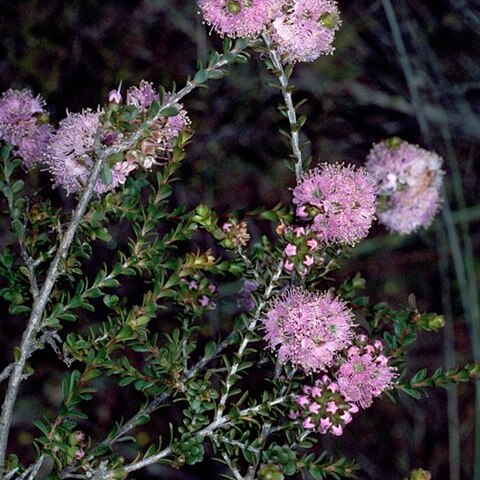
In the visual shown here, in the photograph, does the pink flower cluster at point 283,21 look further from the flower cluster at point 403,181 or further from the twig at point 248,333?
the flower cluster at point 403,181

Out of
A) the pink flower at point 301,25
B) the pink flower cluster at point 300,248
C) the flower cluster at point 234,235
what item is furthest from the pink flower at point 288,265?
the pink flower at point 301,25

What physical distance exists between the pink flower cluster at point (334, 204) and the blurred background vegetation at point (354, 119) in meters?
1.22

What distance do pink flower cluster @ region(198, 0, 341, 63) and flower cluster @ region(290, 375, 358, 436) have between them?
75 centimetres

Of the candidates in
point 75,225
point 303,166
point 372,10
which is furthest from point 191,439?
point 372,10

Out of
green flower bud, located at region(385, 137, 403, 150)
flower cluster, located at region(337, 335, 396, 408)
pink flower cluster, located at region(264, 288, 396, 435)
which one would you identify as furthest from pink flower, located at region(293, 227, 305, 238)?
green flower bud, located at region(385, 137, 403, 150)

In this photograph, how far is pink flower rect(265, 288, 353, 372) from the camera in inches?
60.0

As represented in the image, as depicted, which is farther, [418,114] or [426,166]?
[418,114]

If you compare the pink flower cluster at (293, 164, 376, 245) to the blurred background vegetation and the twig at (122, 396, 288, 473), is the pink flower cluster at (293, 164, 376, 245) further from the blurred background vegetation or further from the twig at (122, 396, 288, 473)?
the blurred background vegetation

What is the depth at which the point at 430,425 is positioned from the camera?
3145 mm

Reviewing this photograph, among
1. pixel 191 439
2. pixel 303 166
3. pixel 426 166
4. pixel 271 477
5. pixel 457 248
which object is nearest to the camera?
pixel 271 477

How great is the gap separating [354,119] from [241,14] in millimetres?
1697

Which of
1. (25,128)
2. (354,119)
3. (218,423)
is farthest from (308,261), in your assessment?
(354,119)

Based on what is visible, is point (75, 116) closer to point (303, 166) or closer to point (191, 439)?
point (303, 166)

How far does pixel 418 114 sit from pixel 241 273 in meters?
1.53
